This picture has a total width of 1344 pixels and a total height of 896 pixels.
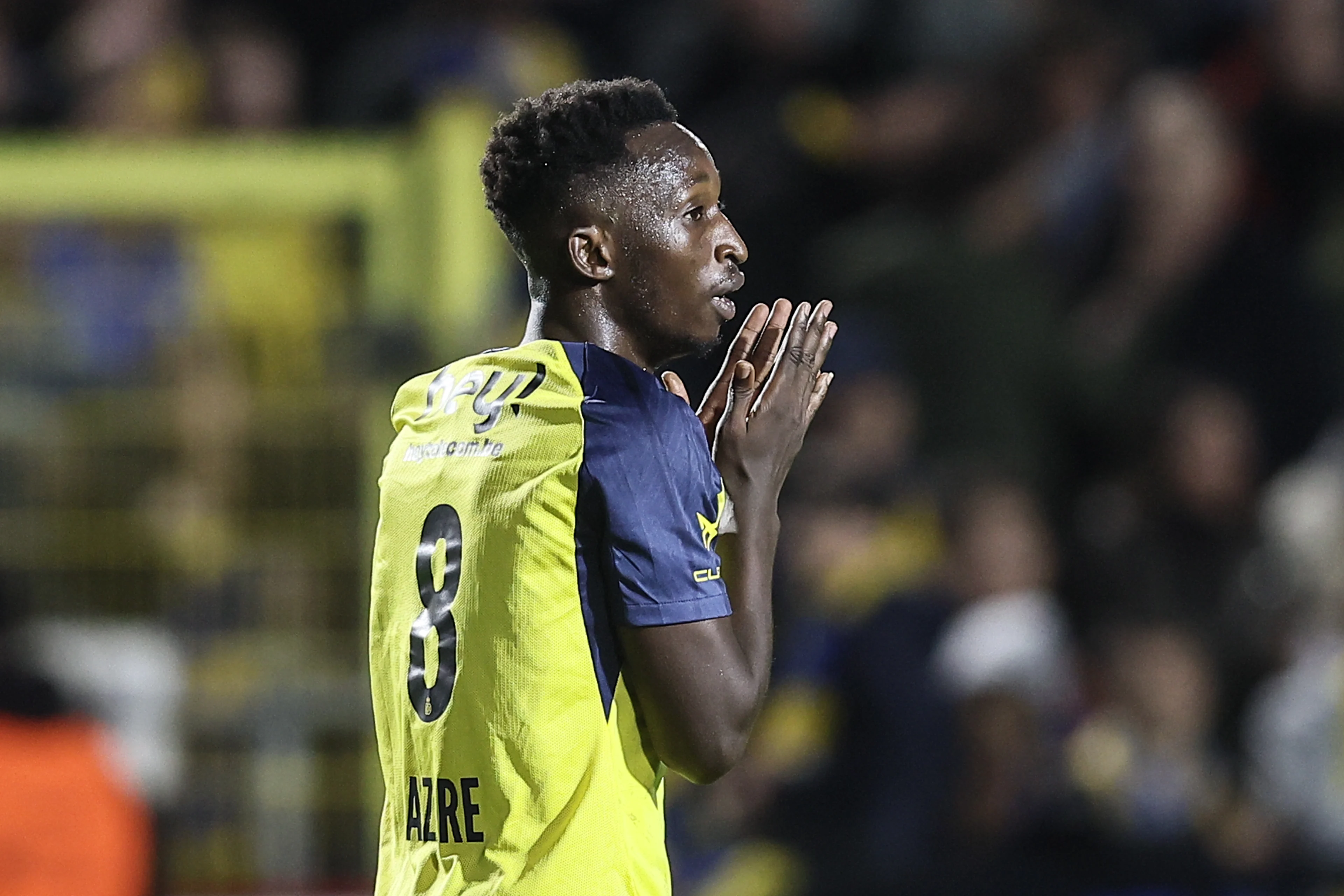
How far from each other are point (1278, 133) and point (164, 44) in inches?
170

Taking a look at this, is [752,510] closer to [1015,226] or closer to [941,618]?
[941,618]

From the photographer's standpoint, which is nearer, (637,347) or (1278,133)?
(637,347)

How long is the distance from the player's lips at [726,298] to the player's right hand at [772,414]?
4.6 inches

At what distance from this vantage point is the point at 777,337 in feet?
9.09

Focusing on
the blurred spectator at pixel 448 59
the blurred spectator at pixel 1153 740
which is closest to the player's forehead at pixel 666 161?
the blurred spectator at pixel 1153 740

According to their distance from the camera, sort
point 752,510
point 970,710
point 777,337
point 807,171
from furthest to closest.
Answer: point 807,171
point 970,710
point 777,337
point 752,510

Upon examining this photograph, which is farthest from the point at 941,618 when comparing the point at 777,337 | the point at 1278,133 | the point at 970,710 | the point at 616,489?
the point at 616,489

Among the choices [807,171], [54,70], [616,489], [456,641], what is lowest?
[456,641]

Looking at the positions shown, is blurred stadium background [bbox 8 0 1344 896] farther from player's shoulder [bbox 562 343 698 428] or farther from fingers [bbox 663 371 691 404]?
player's shoulder [bbox 562 343 698 428]

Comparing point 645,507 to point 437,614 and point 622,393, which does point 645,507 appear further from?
point 437,614

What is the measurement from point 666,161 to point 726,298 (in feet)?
0.69

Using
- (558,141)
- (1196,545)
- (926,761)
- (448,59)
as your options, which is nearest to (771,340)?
(558,141)

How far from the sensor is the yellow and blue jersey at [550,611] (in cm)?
238

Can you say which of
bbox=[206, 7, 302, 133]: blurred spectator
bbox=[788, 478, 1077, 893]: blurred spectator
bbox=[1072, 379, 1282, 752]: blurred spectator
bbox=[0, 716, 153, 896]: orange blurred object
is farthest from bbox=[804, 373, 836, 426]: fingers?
bbox=[206, 7, 302, 133]: blurred spectator
